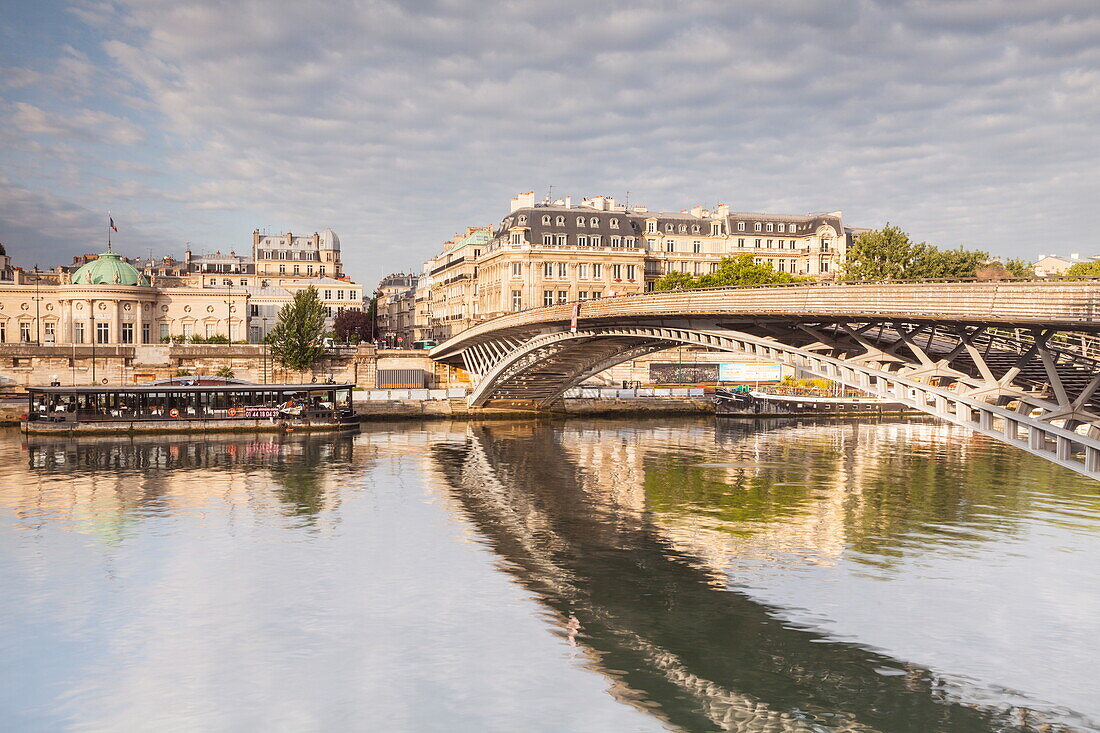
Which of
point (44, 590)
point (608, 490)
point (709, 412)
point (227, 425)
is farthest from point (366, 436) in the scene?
point (44, 590)

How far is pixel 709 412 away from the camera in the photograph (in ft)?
238

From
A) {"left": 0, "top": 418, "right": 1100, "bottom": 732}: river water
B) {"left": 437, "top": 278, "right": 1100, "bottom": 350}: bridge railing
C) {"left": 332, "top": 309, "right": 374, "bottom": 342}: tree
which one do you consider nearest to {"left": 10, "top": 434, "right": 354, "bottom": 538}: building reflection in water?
{"left": 0, "top": 418, "right": 1100, "bottom": 732}: river water

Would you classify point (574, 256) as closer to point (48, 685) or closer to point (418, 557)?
point (418, 557)

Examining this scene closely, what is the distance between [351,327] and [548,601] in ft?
322

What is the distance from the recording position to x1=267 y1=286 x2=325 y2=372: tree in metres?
79.7

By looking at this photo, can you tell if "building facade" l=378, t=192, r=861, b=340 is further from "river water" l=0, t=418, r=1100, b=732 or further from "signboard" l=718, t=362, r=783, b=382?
"river water" l=0, t=418, r=1100, b=732

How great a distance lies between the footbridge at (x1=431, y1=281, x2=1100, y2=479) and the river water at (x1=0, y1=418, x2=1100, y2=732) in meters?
4.60

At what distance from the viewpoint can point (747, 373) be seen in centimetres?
8688

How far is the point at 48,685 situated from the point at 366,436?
3998 cm

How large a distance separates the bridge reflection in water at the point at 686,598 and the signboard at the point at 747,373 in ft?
135

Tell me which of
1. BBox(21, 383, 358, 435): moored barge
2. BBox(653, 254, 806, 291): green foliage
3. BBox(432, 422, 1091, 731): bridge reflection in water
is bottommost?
BBox(432, 422, 1091, 731): bridge reflection in water

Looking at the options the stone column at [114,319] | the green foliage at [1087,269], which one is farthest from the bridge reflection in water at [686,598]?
the stone column at [114,319]

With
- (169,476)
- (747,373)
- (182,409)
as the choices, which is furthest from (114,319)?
(747,373)

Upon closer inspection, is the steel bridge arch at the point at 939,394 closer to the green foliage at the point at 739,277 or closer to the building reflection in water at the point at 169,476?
the building reflection in water at the point at 169,476
